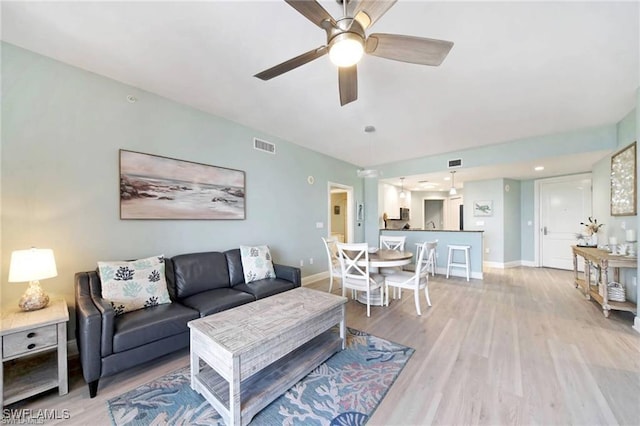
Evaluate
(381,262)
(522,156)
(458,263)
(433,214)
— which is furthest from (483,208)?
(381,262)

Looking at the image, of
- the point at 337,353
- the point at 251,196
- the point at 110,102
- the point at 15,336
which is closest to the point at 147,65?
the point at 110,102

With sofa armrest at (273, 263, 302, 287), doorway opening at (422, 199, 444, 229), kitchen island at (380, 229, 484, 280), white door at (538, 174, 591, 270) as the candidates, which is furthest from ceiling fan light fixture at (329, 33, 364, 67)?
doorway opening at (422, 199, 444, 229)

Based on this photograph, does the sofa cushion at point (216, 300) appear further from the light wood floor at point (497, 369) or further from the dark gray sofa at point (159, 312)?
the light wood floor at point (497, 369)

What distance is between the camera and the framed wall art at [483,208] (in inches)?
245

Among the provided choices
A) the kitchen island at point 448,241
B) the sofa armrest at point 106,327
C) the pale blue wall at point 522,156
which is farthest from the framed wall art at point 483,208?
the sofa armrest at point 106,327

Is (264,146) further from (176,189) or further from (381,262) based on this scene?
(381,262)

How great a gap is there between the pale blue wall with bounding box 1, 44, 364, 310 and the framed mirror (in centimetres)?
520

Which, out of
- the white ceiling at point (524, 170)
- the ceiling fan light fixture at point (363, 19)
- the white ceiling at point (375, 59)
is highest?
the white ceiling at point (375, 59)

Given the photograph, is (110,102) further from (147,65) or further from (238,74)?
(238,74)

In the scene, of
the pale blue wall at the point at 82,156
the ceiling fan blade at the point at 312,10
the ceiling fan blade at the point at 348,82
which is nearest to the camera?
the ceiling fan blade at the point at 312,10

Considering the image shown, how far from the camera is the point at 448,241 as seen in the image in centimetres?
555

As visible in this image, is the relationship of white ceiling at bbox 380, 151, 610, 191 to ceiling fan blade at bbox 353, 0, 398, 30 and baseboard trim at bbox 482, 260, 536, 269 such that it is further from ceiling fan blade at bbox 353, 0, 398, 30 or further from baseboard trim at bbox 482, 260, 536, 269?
ceiling fan blade at bbox 353, 0, 398, 30

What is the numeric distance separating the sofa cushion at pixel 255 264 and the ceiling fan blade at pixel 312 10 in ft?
8.74

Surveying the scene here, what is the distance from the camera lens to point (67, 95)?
7.69 ft
